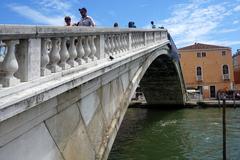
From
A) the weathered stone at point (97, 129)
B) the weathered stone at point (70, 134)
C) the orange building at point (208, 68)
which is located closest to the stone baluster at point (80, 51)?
the weathered stone at point (70, 134)

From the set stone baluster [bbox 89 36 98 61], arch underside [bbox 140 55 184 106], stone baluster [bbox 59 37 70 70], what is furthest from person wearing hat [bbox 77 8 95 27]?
arch underside [bbox 140 55 184 106]

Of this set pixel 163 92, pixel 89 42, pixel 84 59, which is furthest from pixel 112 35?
pixel 163 92

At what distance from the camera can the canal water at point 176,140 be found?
30.7ft

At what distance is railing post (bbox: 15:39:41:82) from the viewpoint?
309 cm

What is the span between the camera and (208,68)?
31391mm

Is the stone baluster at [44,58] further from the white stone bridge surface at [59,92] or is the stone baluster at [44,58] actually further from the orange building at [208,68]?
the orange building at [208,68]

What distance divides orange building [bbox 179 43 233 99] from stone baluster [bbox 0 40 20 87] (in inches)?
1144

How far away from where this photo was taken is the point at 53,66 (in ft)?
11.9

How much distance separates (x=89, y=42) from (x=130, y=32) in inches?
119

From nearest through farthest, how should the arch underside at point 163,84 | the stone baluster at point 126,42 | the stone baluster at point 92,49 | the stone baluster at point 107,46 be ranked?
the stone baluster at point 92,49, the stone baluster at point 107,46, the stone baluster at point 126,42, the arch underside at point 163,84

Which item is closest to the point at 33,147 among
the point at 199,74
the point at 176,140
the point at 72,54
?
the point at 72,54

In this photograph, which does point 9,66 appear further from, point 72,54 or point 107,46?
point 107,46

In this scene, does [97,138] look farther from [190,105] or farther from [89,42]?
[190,105]

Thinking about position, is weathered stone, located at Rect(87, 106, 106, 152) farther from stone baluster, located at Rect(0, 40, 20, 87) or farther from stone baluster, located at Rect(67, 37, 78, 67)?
stone baluster, located at Rect(0, 40, 20, 87)
